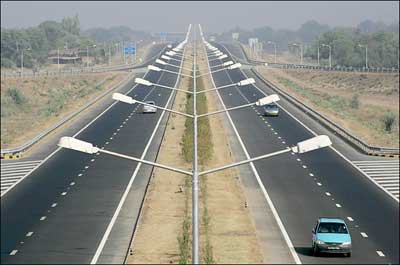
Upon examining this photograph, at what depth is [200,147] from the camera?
74.4 meters

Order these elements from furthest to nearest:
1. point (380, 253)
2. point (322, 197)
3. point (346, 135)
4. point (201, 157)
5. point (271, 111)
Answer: point (271, 111)
point (346, 135)
point (201, 157)
point (322, 197)
point (380, 253)

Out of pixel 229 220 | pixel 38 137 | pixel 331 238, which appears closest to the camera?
pixel 331 238

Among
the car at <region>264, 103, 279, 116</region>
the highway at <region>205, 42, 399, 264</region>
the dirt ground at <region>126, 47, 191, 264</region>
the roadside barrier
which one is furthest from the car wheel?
the car at <region>264, 103, 279, 116</region>

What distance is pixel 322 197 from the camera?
55.1 metres

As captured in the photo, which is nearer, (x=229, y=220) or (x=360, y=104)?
(x=229, y=220)

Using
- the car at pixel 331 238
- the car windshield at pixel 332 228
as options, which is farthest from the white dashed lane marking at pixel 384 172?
the car at pixel 331 238

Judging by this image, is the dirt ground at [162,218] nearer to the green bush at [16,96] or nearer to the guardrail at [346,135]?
the guardrail at [346,135]

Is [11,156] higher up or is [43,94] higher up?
[11,156]

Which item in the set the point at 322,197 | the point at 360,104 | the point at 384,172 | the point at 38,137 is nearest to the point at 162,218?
the point at 322,197

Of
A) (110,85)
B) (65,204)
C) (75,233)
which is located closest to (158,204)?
(65,204)

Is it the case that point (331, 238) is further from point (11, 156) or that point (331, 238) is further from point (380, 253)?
point (11, 156)

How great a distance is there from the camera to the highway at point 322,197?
4169 centimetres

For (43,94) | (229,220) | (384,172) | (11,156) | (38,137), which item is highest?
(38,137)

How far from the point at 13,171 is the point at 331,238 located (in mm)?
32153
